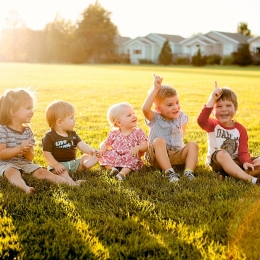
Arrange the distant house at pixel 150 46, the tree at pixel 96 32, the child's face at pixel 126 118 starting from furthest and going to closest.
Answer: the tree at pixel 96 32 → the distant house at pixel 150 46 → the child's face at pixel 126 118

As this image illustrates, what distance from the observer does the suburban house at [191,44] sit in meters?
62.7

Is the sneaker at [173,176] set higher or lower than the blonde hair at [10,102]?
lower

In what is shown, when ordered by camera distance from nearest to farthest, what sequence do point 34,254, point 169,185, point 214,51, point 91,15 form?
point 34,254, point 169,185, point 214,51, point 91,15

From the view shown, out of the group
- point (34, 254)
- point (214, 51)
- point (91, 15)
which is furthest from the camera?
point (91, 15)

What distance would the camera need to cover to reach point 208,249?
273cm

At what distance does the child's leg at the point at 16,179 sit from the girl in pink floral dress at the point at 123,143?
3.29ft

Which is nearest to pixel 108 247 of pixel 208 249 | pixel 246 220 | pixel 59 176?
pixel 208 249

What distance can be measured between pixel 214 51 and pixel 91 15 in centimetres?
2309

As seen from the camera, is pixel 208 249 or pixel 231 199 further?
pixel 231 199

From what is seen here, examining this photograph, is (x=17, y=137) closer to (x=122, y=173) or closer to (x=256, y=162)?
(x=122, y=173)

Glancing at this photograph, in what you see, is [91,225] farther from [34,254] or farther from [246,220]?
[246,220]

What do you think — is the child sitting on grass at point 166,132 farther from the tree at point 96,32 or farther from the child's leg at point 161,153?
the tree at point 96,32

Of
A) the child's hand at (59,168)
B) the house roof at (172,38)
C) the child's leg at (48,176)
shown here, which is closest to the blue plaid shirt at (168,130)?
the child's hand at (59,168)

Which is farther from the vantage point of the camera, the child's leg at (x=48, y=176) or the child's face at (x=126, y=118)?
the child's face at (x=126, y=118)
